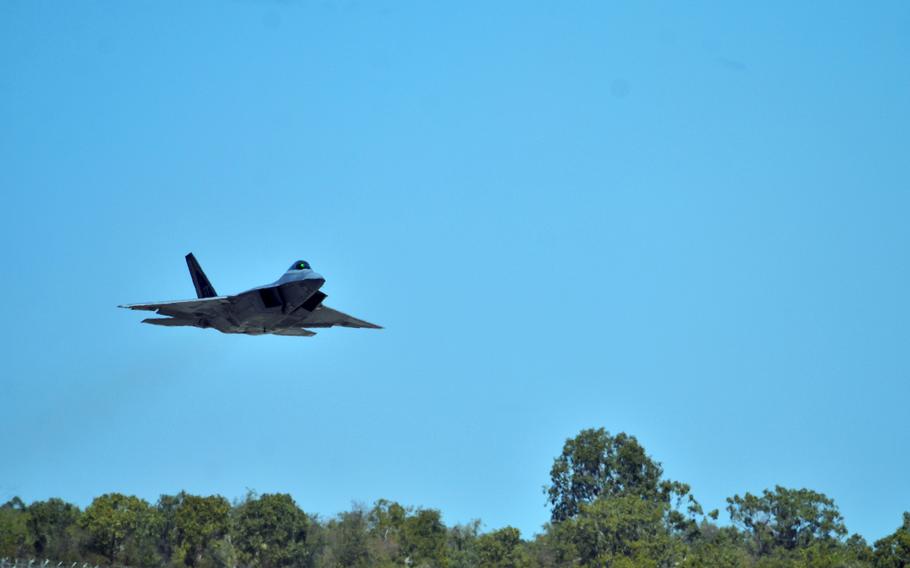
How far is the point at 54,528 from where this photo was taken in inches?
4348

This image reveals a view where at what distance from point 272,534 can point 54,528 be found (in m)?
19.6

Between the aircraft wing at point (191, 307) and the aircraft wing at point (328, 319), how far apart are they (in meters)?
4.25

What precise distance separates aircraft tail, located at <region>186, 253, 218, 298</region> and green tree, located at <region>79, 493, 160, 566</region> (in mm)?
47024

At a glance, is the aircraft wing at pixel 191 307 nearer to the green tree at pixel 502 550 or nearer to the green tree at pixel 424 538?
the green tree at pixel 502 550

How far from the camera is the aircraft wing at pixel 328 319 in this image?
59997 mm

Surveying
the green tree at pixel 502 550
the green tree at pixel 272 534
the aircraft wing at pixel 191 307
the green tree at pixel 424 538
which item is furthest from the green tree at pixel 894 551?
the aircraft wing at pixel 191 307

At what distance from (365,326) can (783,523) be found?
272 ft

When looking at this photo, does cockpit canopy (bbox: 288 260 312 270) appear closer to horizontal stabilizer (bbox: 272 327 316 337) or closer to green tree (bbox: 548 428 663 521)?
horizontal stabilizer (bbox: 272 327 316 337)

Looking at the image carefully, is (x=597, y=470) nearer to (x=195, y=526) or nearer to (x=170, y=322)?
(x=195, y=526)

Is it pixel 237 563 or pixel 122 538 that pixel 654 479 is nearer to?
pixel 237 563

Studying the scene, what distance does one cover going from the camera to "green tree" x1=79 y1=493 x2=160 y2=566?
108 metres

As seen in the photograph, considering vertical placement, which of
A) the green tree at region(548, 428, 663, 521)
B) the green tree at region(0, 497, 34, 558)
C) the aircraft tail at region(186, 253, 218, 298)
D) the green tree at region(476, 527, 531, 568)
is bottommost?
the green tree at region(0, 497, 34, 558)

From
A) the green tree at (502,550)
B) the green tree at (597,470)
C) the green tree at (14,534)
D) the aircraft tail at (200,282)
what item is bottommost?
the green tree at (14,534)

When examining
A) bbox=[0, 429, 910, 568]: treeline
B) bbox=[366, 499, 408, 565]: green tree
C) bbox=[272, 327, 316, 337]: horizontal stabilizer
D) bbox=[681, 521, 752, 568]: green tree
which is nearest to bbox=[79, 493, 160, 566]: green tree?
bbox=[0, 429, 910, 568]: treeline
